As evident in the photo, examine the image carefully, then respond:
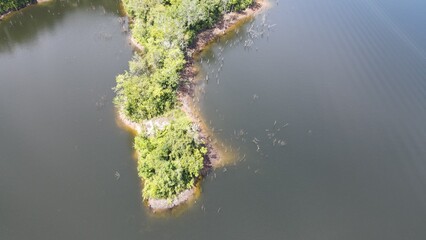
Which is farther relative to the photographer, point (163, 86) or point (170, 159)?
point (163, 86)

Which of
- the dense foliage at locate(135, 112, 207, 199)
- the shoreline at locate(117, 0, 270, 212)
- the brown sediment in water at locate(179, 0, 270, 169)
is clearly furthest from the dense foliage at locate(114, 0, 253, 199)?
the brown sediment in water at locate(179, 0, 270, 169)

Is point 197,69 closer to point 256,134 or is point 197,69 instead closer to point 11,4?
point 256,134

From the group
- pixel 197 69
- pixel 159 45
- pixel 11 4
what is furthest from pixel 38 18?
pixel 197 69

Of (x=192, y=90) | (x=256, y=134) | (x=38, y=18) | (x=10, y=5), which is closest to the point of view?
(x=256, y=134)

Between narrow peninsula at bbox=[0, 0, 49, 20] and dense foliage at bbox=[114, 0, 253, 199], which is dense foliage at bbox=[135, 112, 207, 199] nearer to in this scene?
dense foliage at bbox=[114, 0, 253, 199]

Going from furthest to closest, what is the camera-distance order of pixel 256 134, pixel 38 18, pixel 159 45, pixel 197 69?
pixel 38 18 → pixel 197 69 → pixel 159 45 → pixel 256 134

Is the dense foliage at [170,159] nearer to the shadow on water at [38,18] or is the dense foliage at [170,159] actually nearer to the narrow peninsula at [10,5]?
the shadow on water at [38,18]
